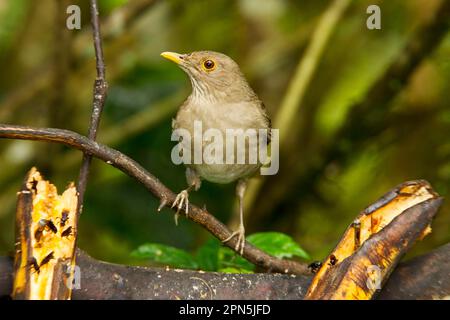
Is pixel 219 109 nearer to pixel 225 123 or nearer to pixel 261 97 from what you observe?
pixel 225 123

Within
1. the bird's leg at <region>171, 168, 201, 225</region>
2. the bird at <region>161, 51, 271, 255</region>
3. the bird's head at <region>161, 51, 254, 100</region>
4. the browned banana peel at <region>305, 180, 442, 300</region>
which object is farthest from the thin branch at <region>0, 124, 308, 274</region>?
the bird's head at <region>161, 51, 254, 100</region>

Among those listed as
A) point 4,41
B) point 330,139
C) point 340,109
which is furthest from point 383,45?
point 4,41

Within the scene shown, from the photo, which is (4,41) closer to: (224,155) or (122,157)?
(224,155)

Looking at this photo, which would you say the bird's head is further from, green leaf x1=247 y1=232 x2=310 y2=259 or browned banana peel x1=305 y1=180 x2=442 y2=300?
browned banana peel x1=305 y1=180 x2=442 y2=300

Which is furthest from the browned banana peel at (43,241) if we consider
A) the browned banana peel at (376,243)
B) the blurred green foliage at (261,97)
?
the blurred green foliage at (261,97)

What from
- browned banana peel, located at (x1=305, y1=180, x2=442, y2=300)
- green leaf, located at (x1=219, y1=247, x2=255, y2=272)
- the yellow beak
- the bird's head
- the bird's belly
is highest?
the yellow beak

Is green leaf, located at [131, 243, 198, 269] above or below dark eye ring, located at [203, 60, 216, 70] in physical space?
below

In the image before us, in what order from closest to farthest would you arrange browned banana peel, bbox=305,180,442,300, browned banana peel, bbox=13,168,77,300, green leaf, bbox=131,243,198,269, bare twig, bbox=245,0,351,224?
browned banana peel, bbox=13,168,77,300
browned banana peel, bbox=305,180,442,300
green leaf, bbox=131,243,198,269
bare twig, bbox=245,0,351,224
